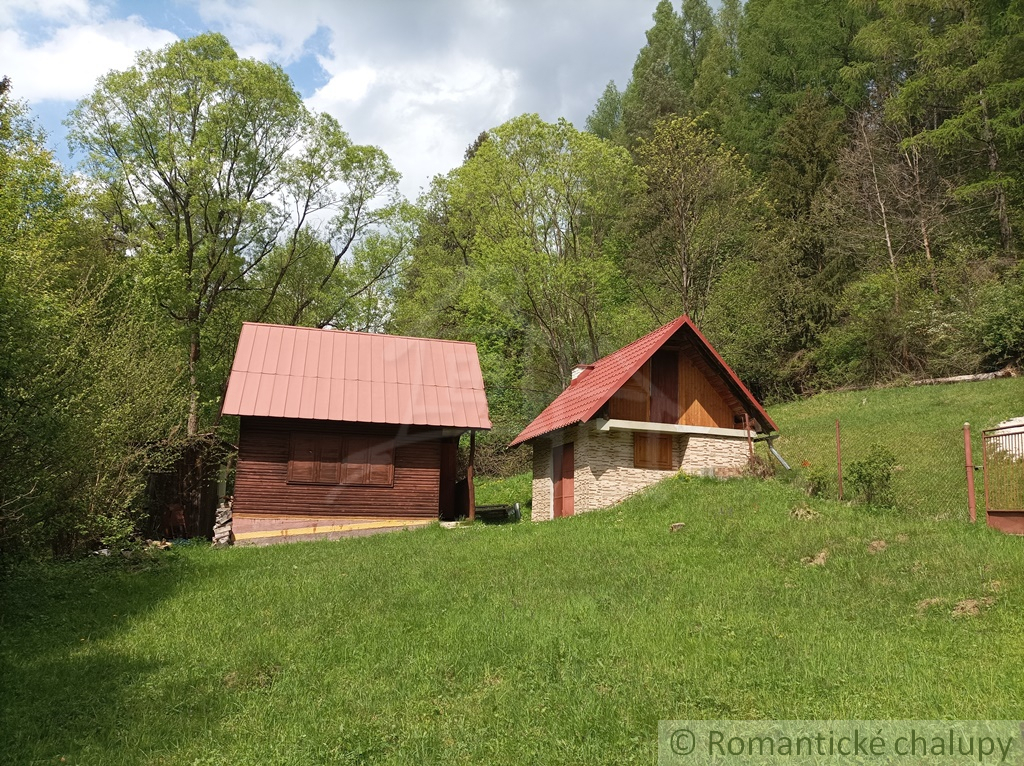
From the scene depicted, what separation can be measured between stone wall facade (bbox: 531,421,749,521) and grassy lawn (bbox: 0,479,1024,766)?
6345mm

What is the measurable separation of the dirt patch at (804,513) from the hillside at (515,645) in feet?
0.18

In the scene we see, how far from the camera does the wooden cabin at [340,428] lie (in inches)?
790

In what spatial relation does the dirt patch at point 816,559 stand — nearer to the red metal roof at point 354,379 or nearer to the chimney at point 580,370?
the red metal roof at point 354,379

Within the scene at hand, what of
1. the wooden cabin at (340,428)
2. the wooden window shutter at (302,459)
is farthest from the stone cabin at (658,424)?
the wooden window shutter at (302,459)

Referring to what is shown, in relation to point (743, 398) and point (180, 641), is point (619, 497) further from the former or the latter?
point (180, 641)

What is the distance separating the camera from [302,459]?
20.4 metres

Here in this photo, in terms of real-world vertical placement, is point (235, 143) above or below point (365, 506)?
above

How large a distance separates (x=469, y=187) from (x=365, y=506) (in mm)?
19563

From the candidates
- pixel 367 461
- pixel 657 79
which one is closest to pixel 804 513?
pixel 367 461

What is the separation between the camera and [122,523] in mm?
15500

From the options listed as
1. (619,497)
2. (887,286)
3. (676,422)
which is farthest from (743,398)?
(887,286)

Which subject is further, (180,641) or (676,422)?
(676,422)

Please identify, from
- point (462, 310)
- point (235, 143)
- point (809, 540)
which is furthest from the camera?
point (462, 310)

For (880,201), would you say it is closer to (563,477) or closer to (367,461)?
(563,477)
